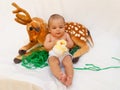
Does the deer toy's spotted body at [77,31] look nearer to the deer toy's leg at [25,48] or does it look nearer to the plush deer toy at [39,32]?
the plush deer toy at [39,32]

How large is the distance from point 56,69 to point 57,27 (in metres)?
0.23

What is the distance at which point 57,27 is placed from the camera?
151cm

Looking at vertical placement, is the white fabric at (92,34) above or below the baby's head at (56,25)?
below

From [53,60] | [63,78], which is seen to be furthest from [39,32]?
[63,78]

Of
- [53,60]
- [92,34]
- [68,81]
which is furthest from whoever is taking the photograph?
[92,34]

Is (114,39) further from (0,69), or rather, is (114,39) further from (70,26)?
(0,69)

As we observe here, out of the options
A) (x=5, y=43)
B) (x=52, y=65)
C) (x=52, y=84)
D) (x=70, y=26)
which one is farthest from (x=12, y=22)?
(x=52, y=84)

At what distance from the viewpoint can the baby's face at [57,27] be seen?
4.94ft

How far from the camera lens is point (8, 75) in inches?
54.4

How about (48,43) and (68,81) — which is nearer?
(68,81)

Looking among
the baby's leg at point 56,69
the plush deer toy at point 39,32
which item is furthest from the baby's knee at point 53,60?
the plush deer toy at point 39,32

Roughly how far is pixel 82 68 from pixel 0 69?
403mm

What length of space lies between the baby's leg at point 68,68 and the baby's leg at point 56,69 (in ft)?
0.08

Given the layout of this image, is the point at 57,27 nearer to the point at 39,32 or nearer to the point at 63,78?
the point at 39,32
